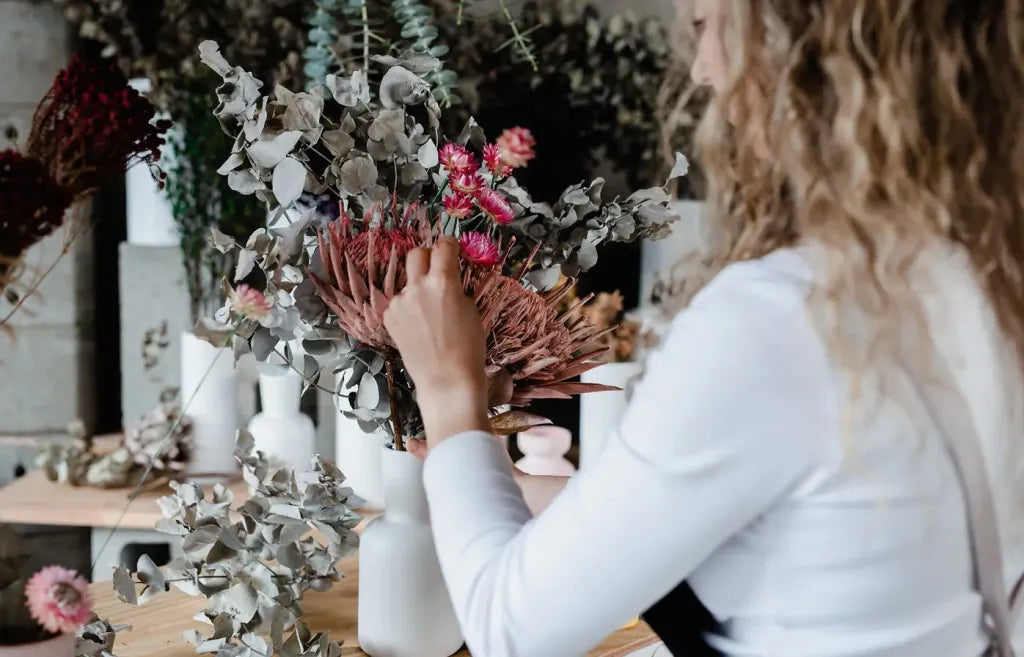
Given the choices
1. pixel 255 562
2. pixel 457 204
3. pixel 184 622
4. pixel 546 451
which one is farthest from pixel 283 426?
pixel 457 204

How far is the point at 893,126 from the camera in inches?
23.0

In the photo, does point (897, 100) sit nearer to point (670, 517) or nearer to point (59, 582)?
point (670, 517)

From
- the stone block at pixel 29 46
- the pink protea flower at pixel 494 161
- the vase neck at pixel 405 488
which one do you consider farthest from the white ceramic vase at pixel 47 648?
the stone block at pixel 29 46

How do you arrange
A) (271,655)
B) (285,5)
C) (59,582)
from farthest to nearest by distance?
(285,5) → (271,655) → (59,582)

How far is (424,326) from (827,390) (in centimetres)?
30

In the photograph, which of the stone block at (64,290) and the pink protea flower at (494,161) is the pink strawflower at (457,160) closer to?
the pink protea flower at (494,161)

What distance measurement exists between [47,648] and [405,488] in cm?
30

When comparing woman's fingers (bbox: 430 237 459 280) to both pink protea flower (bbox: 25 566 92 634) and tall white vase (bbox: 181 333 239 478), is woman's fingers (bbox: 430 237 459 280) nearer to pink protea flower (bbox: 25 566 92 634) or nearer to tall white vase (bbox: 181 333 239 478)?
pink protea flower (bbox: 25 566 92 634)

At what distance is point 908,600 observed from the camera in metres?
0.59

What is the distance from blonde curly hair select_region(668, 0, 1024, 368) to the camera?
582 mm

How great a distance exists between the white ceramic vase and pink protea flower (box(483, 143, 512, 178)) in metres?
0.51

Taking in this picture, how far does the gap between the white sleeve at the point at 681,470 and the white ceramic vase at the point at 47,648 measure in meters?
0.34

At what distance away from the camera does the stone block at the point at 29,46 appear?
1875 mm

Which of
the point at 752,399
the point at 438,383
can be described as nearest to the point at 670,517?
the point at 752,399
